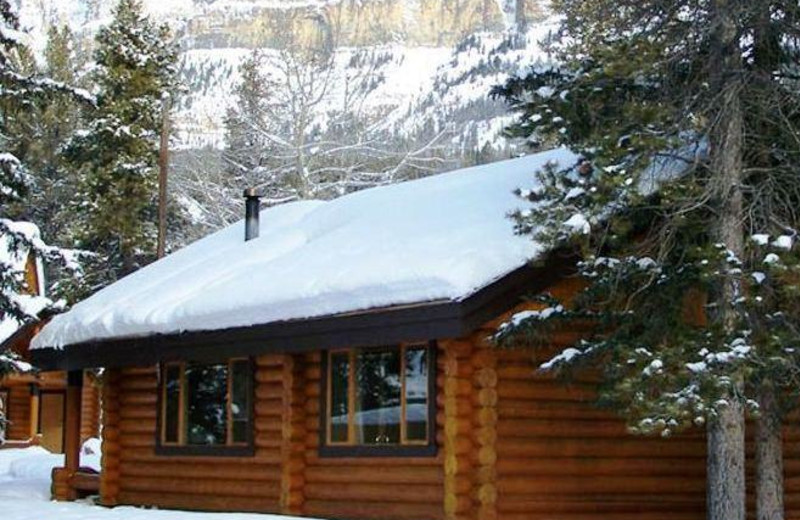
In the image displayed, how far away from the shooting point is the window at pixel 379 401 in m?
14.4

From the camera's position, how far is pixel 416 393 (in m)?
14.5

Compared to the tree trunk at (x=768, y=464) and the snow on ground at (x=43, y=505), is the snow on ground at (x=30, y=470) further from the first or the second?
the tree trunk at (x=768, y=464)

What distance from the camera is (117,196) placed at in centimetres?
3644

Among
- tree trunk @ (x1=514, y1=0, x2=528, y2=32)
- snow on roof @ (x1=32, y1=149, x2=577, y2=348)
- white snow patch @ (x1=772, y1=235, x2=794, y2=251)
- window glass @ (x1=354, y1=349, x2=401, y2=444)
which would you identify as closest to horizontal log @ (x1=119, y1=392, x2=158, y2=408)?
snow on roof @ (x1=32, y1=149, x2=577, y2=348)

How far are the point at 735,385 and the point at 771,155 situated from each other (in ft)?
9.08

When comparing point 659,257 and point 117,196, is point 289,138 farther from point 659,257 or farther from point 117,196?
point 659,257

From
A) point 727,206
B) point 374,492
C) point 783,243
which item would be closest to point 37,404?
point 374,492

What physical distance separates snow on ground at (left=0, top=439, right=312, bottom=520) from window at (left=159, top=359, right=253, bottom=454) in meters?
1.13

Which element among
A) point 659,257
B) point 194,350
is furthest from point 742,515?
point 194,350

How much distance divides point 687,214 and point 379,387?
423 cm

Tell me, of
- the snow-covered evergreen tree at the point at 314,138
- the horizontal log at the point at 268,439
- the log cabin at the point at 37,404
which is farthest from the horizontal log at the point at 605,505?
the log cabin at the point at 37,404

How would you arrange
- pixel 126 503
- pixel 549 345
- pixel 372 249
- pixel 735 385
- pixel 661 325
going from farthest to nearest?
1. pixel 126 503
2. pixel 372 249
3. pixel 549 345
4. pixel 661 325
5. pixel 735 385

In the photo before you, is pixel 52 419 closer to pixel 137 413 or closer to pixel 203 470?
pixel 137 413

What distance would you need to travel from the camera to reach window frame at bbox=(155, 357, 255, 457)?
16.9 metres
